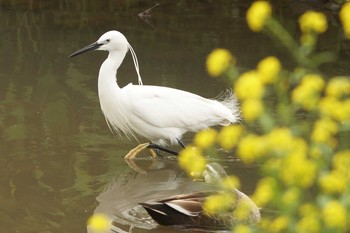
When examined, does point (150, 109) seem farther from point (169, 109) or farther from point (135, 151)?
point (135, 151)

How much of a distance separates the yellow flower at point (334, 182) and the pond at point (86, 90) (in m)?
3.56

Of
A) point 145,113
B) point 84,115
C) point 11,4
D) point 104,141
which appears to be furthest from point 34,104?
point 11,4

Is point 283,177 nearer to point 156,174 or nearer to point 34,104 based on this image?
point 156,174

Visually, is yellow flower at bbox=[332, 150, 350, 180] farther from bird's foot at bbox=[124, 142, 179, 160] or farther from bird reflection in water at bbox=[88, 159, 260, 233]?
bird's foot at bbox=[124, 142, 179, 160]

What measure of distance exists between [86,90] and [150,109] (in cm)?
228

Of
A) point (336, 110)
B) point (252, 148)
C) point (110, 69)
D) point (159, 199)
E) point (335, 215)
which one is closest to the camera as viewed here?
point (335, 215)

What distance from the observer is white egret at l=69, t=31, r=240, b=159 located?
687cm

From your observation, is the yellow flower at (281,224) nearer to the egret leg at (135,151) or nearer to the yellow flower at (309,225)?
the yellow flower at (309,225)

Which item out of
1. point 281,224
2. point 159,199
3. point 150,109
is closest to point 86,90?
point 150,109

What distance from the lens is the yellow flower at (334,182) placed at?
6.61 ft

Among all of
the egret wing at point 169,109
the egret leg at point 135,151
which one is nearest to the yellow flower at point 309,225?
the egret wing at point 169,109

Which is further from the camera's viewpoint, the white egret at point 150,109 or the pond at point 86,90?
the white egret at point 150,109

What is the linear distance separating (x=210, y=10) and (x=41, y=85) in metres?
5.36

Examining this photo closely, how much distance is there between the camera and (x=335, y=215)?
196 cm
